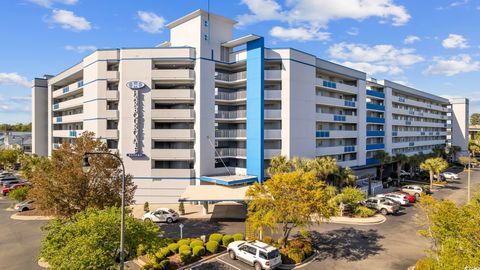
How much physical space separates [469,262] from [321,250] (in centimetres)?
1319

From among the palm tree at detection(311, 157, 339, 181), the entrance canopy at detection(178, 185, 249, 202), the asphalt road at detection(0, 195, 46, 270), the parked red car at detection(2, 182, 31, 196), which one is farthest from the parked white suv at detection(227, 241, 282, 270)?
the parked red car at detection(2, 182, 31, 196)

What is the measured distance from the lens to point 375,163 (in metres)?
58.2

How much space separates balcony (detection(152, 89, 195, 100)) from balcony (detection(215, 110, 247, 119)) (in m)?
4.73

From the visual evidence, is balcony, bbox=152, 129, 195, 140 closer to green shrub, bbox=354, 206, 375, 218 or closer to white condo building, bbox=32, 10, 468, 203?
white condo building, bbox=32, 10, 468, 203

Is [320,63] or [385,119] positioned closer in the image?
[320,63]

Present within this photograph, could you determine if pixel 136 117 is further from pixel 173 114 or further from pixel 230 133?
pixel 230 133

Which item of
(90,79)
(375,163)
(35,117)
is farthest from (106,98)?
(375,163)

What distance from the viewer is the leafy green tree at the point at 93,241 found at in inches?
584

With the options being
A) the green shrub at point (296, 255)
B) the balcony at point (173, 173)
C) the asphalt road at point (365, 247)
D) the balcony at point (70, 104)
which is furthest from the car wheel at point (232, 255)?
the balcony at point (70, 104)

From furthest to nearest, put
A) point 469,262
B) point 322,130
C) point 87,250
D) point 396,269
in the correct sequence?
point 322,130, point 396,269, point 87,250, point 469,262

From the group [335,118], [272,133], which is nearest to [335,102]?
[335,118]

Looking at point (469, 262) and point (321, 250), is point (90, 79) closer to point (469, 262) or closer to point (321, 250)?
point (321, 250)

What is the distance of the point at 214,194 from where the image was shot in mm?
34125

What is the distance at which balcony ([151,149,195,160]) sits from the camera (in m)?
41.2
